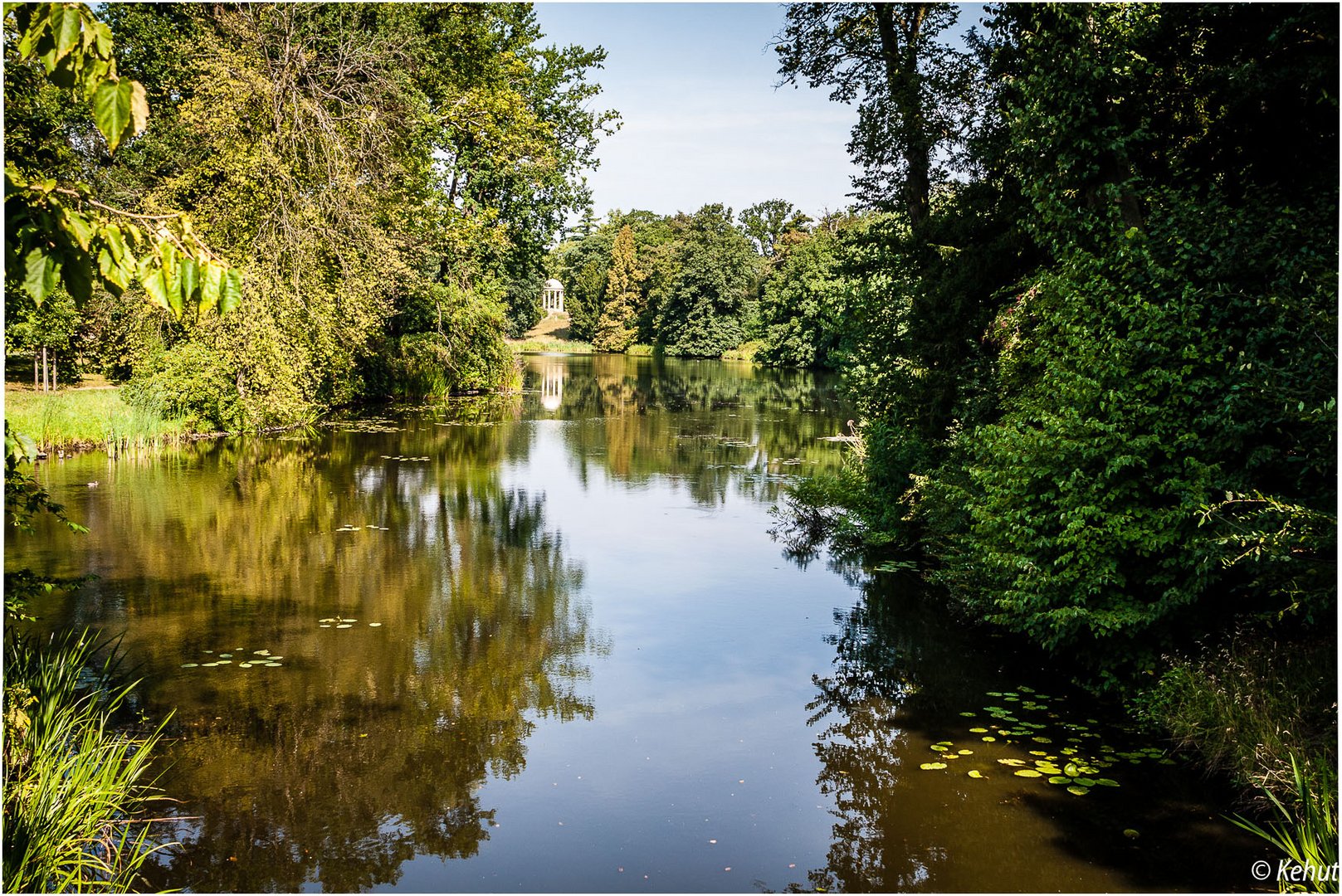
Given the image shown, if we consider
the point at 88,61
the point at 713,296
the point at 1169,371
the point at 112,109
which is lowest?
the point at 1169,371

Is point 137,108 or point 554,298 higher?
point 554,298

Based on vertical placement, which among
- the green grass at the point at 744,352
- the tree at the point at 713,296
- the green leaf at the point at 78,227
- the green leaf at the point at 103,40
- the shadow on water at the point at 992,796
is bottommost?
the shadow on water at the point at 992,796

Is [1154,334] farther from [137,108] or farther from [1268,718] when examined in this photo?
[137,108]

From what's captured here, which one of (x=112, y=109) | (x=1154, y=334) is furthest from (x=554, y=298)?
(x=112, y=109)

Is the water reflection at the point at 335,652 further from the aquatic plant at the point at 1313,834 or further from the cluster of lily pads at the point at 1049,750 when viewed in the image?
the aquatic plant at the point at 1313,834

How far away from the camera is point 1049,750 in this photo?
23.5 feet

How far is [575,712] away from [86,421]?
49.9ft

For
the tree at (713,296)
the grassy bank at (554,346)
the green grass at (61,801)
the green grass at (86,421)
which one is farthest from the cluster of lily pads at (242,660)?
the grassy bank at (554,346)

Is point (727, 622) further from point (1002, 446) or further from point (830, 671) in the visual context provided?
point (1002, 446)

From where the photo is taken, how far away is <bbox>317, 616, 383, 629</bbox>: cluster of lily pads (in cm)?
969

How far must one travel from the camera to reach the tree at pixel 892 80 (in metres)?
11.8

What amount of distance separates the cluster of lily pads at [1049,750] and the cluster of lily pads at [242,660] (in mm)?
5657

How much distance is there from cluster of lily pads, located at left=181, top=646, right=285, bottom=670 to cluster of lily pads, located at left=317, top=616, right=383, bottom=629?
2.86 feet

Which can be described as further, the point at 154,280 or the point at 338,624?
the point at 338,624
